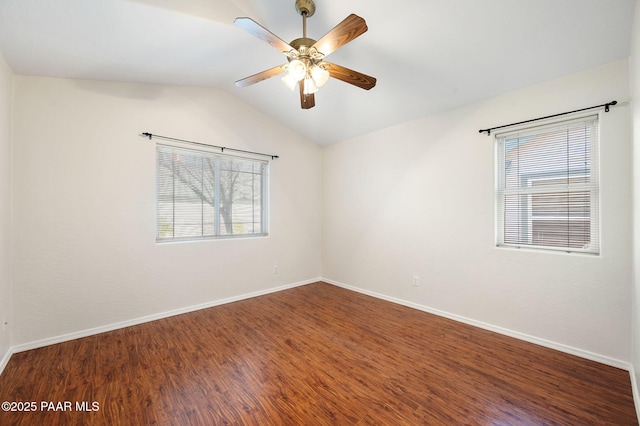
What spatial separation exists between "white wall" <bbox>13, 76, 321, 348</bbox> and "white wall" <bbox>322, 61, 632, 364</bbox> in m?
1.81

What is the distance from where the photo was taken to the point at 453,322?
310 cm

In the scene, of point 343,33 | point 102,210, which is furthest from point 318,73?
point 102,210

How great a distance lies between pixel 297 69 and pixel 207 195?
242cm

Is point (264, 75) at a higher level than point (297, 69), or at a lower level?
higher

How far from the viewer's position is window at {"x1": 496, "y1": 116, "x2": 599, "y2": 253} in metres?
2.39

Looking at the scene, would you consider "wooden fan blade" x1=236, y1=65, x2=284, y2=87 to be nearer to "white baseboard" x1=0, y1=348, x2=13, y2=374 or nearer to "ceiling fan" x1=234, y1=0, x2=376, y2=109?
"ceiling fan" x1=234, y1=0, x2=376, y2=109

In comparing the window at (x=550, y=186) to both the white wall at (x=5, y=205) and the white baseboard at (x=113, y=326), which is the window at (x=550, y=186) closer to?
the white baseboard at (x=113, y=326)

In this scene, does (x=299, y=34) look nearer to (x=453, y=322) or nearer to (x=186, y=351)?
(x=186, y=351)

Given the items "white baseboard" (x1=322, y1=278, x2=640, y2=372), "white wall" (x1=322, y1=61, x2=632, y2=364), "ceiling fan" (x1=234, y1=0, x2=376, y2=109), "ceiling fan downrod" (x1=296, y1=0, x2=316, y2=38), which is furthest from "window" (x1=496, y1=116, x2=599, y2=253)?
"ceiling fan downrod" (x1=296, y1=0, x2=316, y2=38)

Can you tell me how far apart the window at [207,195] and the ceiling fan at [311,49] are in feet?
6.09

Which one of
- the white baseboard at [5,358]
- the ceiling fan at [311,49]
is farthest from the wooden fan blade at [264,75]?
the white baseboard at [5,358]

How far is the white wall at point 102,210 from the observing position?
2506mm

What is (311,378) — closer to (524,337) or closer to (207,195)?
(524,337)

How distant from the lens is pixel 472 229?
120 inches
